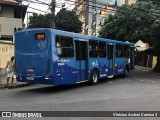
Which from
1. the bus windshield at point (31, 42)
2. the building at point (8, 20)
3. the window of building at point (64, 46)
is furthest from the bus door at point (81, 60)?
the building at point (8, 20)

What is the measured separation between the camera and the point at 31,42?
14.9 metres

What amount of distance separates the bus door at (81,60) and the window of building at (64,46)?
0.67m

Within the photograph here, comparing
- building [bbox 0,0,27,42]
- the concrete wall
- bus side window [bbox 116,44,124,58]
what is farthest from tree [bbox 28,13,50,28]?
bus side window [bbox 116,44,124,58]

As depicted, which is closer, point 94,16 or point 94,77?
point 94,77

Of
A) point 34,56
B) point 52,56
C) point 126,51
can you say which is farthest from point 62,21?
point 52,56

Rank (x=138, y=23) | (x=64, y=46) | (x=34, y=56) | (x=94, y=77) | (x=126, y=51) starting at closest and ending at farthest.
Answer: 1. (x=34, y=56)
2. (x=64, y=46)
3. (x=94, y=77)
4. (x=126, y=51)
5. (x=138, y=23)

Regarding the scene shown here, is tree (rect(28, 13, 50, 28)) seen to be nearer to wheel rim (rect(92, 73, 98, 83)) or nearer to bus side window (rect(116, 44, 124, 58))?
bus side window (rect(116, 44, 124, 58))

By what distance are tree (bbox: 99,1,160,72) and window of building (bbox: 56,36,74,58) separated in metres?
12.4

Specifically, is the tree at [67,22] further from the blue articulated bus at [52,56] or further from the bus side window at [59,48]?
the bus side window at [59,48]

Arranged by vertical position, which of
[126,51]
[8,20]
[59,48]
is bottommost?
[126,51]

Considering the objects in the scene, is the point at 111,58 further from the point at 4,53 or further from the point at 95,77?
the point at 4,53

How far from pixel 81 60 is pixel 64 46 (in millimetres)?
2036

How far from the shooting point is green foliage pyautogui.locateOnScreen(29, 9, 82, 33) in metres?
56.8

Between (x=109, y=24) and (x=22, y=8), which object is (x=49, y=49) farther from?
(x=22, y=8)
